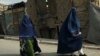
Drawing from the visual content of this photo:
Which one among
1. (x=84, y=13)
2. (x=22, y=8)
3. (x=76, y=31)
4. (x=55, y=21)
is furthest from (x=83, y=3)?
(x=22, y=8)

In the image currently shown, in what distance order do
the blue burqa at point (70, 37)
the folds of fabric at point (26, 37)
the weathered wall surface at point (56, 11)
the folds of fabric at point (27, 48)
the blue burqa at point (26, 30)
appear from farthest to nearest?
1. the weathered wall surface at point (56, 11)
2. the blue burqa at point (26, 30)
3. the folds of fabric at point (26, 37)
4. the folds of fabric at point (27, 48)
5. the blue burqa at point (70, 37)

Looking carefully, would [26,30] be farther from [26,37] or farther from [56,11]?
[56,11]

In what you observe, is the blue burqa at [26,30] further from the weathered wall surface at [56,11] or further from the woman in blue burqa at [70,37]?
the weathered wall surface at [56,11]

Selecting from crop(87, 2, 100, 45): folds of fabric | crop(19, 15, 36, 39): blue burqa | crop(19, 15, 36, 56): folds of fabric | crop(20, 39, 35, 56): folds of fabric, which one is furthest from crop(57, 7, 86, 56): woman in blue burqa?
crop(87, 2, 100, 45): folds of fabric

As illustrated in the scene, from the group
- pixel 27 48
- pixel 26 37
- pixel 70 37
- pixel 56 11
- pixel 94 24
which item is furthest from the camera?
pixel 56 11

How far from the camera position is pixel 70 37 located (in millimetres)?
8508

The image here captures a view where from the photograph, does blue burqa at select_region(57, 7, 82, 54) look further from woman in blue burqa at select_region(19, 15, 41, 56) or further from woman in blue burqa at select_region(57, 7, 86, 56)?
woman in blue burqa at select_region(19, 15, 41, 56)

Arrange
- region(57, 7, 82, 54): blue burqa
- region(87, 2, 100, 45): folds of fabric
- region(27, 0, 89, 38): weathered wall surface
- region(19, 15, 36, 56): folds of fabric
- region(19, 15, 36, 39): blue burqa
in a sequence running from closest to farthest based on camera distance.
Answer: region(57, 7, 82, 54): blue burqa → region(19, 15, 36, 56): folds of fabric → region(19, 15, 36, 39): blue burqa → region(87, 2, 100, 45): folds of fabric → region(27, 0, 89, 38): weathered wall surface

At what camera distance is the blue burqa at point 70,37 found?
843cm

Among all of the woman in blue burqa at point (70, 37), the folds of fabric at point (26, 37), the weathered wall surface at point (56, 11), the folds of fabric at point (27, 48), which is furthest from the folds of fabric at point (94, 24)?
the woman in blue burqa at point (70, 37)

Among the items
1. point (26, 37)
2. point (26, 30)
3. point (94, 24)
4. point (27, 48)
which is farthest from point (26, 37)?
point (94, 24)

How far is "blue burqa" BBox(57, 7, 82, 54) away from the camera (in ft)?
27.7

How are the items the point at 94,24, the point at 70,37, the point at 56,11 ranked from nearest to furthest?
the point at 70,37 → the point at 94,24 → the point at 56,11

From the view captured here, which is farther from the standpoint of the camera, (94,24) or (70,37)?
(94,24)
